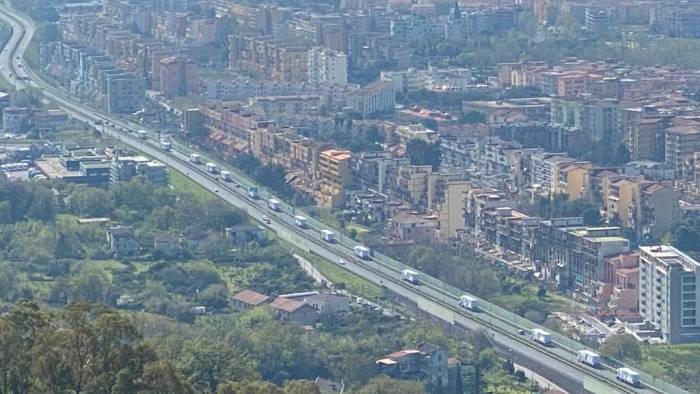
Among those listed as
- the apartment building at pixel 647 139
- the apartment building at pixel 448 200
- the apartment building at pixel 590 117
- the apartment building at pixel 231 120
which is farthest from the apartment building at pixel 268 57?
the apartment building at pixel 448 200

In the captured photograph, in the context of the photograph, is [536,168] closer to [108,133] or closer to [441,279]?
[441,279]

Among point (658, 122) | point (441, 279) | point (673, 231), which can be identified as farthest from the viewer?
point (658, 122)

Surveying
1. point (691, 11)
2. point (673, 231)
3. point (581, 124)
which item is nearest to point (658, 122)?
point (581, 124)

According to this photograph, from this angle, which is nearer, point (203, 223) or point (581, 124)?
point (203, 223)

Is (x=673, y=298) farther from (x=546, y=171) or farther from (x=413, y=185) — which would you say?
(x=546, y=171)

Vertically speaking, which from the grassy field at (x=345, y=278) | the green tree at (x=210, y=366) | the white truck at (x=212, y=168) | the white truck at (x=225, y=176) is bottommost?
the white truck at (x=212, y=168)

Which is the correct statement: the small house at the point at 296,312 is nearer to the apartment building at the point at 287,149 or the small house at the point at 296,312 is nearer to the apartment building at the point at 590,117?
the apartment building at the point at 287,149

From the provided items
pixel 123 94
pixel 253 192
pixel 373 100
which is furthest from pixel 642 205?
pixel 123 94
